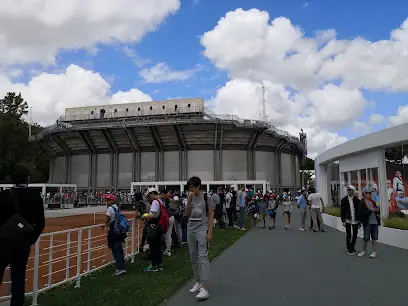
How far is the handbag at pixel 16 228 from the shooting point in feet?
12.6

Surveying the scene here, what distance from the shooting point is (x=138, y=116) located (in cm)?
5819

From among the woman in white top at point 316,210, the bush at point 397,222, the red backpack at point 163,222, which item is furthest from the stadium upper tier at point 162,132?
the red backpack at point 163,222

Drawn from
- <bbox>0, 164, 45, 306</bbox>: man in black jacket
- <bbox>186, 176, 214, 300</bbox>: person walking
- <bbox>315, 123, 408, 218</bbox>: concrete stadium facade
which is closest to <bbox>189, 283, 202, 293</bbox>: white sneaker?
<bbox>186, 176, 214, 300</bbox>: person walking

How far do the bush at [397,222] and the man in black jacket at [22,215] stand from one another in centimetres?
1018

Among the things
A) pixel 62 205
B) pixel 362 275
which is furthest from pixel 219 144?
pixel 362 275

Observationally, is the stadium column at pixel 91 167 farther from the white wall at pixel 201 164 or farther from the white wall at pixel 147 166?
the white wall at pixel 201 164

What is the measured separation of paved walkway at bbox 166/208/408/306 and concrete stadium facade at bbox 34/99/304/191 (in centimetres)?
4087

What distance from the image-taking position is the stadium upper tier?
50969 mm

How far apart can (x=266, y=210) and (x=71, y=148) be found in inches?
1902

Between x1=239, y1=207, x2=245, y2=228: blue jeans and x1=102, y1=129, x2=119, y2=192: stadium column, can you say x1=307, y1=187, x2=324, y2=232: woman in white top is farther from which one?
x1=102, y1=129, x2=119, y2=192: stadium column

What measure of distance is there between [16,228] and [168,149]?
51790 millimetres

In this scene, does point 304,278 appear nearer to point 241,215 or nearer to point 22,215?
point 22,215

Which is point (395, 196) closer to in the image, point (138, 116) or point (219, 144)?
point (219, 144)

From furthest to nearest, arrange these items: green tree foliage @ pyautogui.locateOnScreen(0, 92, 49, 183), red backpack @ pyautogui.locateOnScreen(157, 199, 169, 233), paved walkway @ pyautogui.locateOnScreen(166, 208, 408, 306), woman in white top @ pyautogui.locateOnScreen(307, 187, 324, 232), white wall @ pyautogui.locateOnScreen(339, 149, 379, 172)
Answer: green tree foliage @ pyautogui.locateOnScreen(0, 92, 49, 183)
woman in white top @ pyautogui.locateOnScreen(307, 187, 324, 232)
white wall @ pyautogui.locateOnScreen(339, 149, 379, 172)
red backpack @ pyautogui.locateOnScreen(157, 199, 169, 233)
paved walkway @ pyautogui.locateOnScreen(166, 208, 408, 306)
